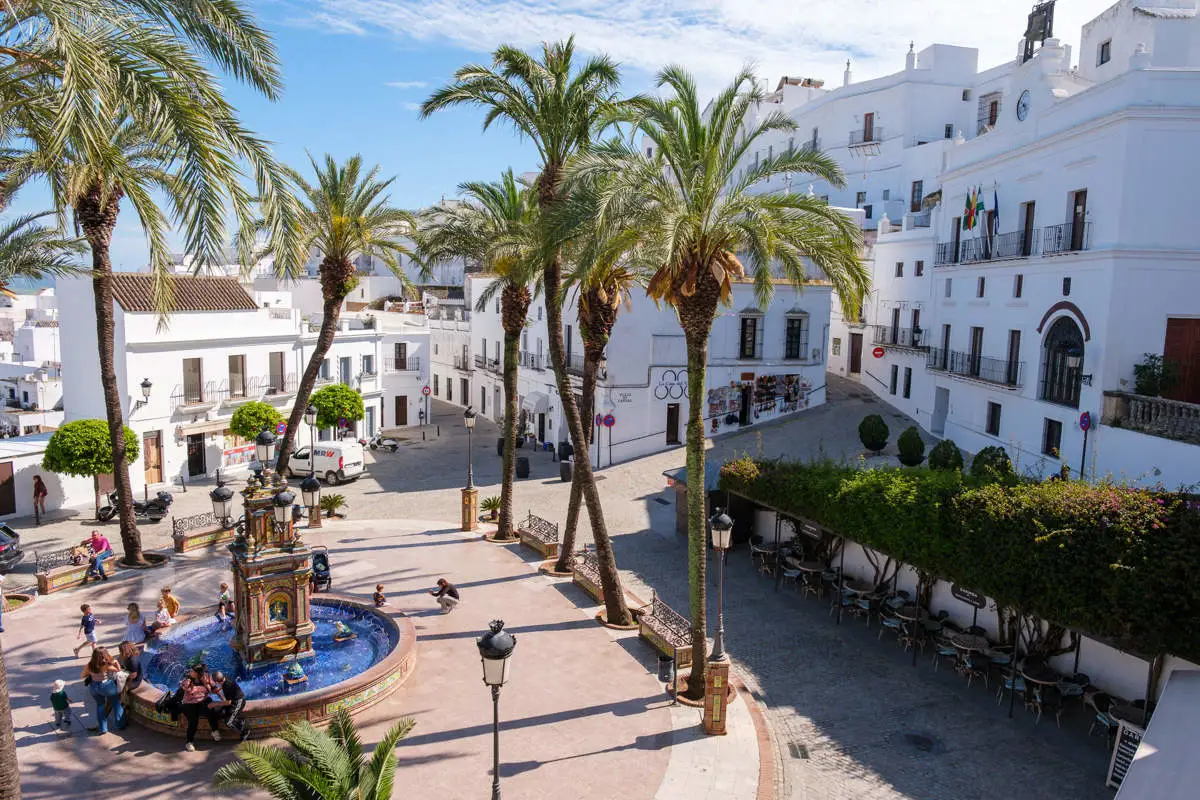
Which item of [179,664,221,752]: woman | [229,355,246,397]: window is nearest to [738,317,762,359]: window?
[229,355,246,397]: window

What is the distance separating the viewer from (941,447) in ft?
76.5

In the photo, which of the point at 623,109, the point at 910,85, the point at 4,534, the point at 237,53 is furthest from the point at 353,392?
the point at 910,85

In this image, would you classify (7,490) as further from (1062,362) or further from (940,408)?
(940,408)

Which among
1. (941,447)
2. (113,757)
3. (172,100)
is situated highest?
(172,100)

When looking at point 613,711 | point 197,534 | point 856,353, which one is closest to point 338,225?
point 197,534

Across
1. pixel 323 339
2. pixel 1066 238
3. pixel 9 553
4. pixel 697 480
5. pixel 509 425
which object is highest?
pixel 1066 238

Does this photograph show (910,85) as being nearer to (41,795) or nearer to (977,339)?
(977,339)

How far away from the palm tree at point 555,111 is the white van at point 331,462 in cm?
1552

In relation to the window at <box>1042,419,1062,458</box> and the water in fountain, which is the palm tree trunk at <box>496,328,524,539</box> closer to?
the water in fountain

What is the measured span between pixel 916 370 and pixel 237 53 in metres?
30.3

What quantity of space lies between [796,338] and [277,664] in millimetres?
25937

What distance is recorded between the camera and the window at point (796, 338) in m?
34.1

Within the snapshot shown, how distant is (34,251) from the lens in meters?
19.2

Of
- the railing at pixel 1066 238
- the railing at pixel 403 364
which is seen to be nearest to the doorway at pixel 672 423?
the railing at pixel 1066 238
